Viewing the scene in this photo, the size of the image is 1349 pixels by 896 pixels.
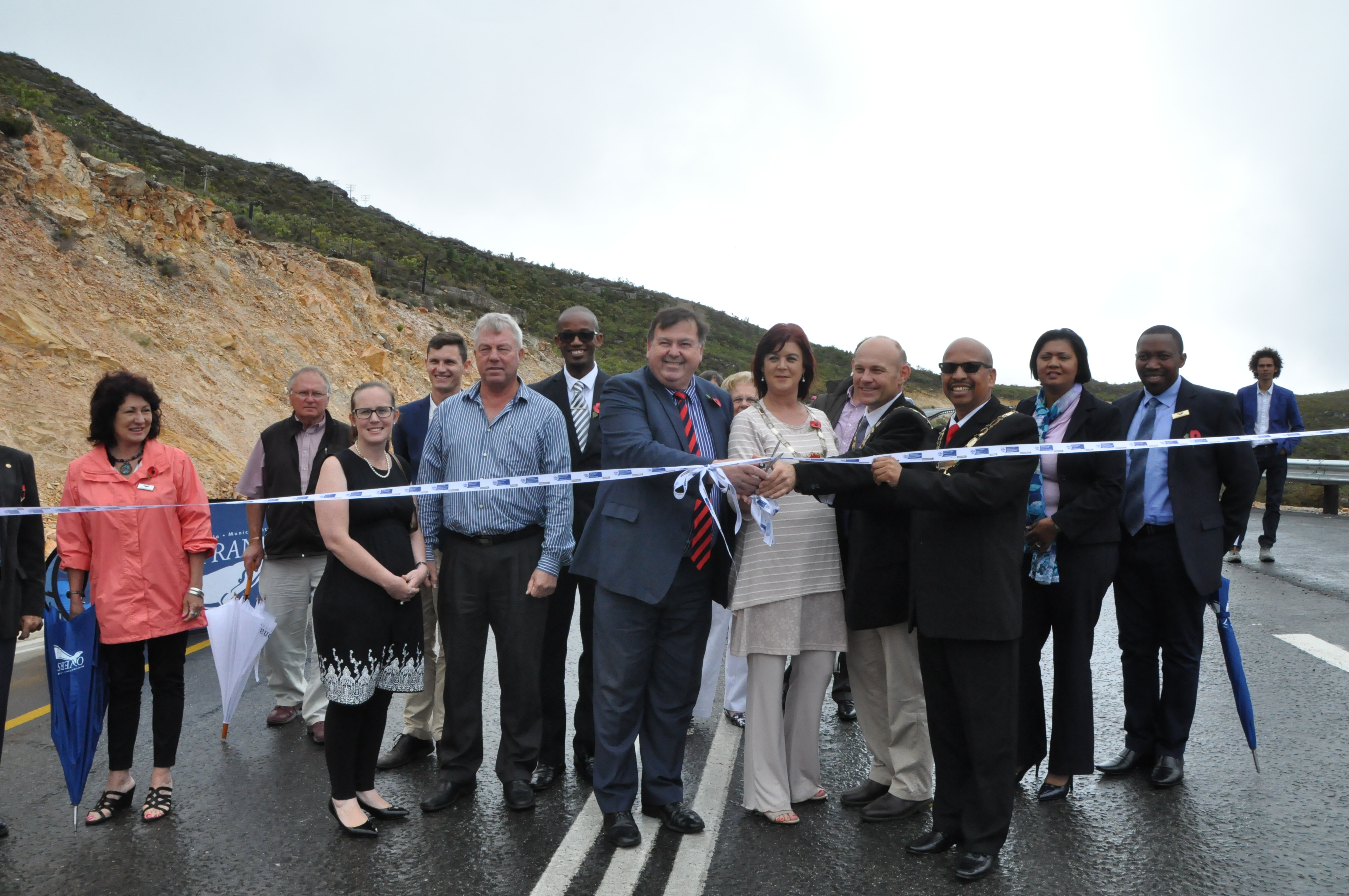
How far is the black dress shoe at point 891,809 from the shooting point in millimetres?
4055

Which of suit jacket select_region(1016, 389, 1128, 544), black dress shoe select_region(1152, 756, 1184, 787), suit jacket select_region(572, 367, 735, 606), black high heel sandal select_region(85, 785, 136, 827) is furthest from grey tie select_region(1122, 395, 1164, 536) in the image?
black high heel sandal select_region(85, 785, 136, 827)

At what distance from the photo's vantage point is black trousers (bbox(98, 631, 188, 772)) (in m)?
4.22

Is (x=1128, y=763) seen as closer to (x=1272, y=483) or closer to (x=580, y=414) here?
(x=580, y=414)

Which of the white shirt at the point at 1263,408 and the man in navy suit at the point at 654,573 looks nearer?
the man in navy suit at the point at 654,573

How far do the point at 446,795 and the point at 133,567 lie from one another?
1843 mm

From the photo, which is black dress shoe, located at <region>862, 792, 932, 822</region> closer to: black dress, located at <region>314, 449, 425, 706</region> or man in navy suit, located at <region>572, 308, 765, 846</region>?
man in navy suit, located at <region>572, 308, 765, 846</region>

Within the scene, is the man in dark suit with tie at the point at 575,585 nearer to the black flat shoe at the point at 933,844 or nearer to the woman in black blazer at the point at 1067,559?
the black flat shoe at the point at 933,844

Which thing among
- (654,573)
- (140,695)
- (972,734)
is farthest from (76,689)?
(972,734)

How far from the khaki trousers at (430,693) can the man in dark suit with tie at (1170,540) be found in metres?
3.57

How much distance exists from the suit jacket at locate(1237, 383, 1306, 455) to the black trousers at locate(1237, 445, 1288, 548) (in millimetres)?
137

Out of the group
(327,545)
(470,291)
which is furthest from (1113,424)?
(470,291)

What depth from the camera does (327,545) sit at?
386 cm

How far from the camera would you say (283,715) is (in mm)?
5410

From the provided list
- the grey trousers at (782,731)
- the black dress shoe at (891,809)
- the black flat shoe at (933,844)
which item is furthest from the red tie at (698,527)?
the black flat shoe at (933,844)
